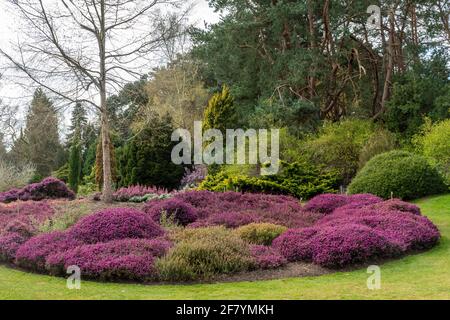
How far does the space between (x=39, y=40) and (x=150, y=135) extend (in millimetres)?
8863

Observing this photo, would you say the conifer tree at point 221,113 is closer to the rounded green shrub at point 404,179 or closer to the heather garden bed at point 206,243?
the rounded green shrub at point 404,179

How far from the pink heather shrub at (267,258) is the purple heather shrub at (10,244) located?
13.6ft

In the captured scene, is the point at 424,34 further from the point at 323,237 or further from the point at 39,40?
the point at 323,237

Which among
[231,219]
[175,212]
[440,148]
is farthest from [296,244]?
[440,148]

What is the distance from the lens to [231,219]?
436 inches

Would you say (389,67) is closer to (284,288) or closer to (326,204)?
(326,204)

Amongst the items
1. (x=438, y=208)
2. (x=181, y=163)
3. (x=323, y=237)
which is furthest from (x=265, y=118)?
(x=323, y=237)

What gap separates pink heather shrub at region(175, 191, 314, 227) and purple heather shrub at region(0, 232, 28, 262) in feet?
11.8

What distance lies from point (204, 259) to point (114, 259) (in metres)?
1.29

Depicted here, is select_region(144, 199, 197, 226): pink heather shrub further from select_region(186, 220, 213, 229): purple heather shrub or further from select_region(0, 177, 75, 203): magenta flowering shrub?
select_region(0, 177, 75, 203): magenta flowering shrub

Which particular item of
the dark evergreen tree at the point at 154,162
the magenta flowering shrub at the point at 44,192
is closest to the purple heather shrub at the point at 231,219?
the magenta flowering shrub at the point at 44,192

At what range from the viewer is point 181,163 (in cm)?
2373

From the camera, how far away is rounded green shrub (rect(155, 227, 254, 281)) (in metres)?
7.49
